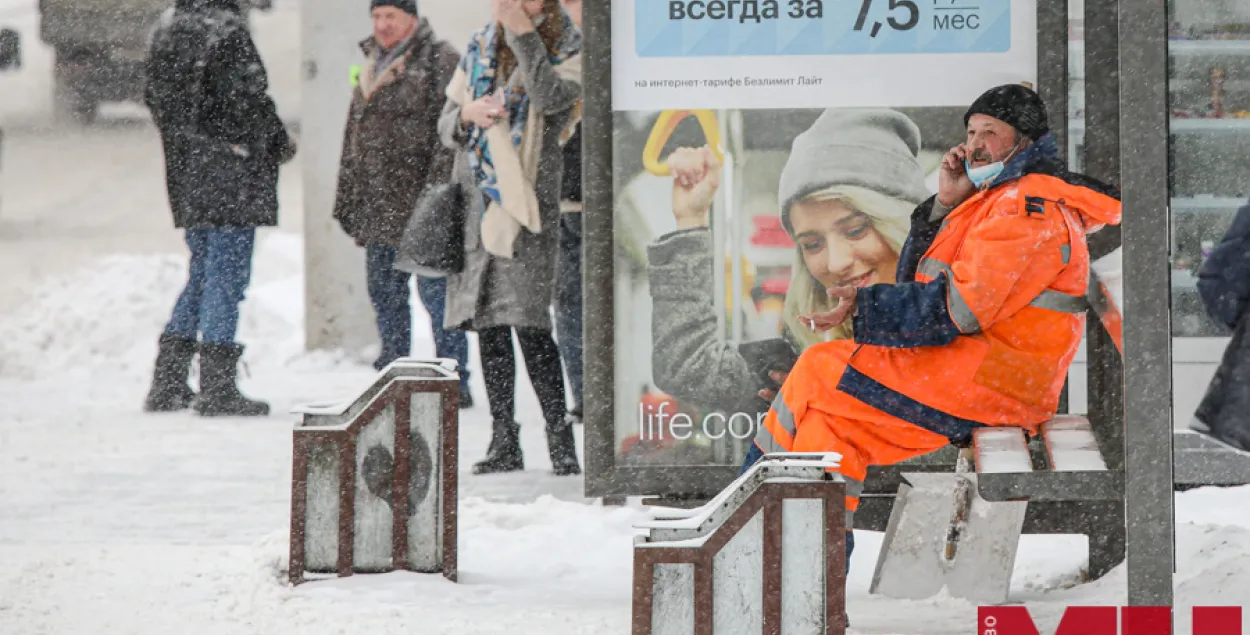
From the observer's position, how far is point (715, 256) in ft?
16.8

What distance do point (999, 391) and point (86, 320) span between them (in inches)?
326

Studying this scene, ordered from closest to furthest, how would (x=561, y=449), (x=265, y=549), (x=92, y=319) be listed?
(x=265, y=549)
(x=561, y=449)
(x=92, y=319)

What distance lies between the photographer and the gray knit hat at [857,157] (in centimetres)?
505

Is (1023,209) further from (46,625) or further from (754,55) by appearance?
(46,625)

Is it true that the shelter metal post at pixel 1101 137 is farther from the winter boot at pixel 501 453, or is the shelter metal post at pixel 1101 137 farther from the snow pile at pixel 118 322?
the snow pile at pixel 118 322

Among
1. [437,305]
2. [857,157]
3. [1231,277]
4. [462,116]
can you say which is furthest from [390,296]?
[1231,277]

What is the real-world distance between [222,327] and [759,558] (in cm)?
563

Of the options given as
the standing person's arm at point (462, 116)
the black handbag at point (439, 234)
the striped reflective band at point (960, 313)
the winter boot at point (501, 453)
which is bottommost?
the winter boot at point (501, 453)

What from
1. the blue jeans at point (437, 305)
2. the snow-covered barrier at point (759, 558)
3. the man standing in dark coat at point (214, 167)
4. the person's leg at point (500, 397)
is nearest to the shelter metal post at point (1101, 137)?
the snow-covered barrier at point (759, 558)

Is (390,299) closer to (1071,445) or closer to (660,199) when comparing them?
(660,199)

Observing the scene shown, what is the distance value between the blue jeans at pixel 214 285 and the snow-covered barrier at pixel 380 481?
4146 millimetres

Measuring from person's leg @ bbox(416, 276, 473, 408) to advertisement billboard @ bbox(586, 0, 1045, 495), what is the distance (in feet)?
11.6

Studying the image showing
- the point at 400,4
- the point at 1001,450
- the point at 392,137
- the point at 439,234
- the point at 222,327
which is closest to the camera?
the point at 1001,450

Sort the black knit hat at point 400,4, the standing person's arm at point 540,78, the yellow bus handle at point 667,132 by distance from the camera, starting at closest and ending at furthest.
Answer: the yellow bus handle at point 667,132
the standing person's arm at point 540,78
the black knit hat at point 400,4
